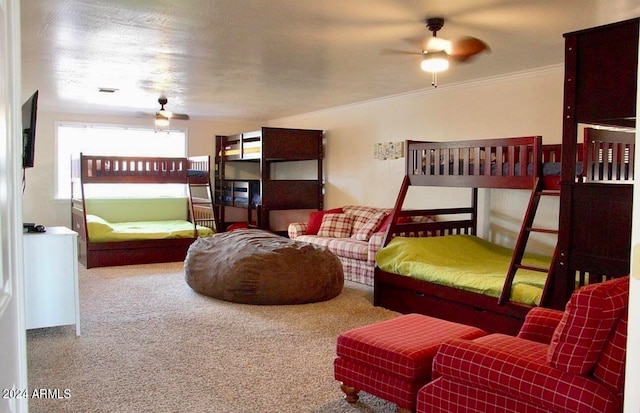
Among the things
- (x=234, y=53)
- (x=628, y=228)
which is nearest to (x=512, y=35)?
(x=628, y=228)

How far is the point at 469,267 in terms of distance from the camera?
446 centimetres

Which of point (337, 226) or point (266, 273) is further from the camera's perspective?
point (337, 226)

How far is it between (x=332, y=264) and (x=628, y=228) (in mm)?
2816

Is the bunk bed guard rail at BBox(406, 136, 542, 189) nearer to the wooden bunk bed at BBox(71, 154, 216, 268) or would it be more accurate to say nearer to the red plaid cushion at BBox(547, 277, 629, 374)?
the red plaid cushion at BBox(547, 277, 629, 374)

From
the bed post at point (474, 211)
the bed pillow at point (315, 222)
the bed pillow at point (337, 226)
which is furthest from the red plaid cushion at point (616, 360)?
the bed pillow at point (315, 222)

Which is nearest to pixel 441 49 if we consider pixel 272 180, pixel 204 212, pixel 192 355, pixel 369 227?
pixel 192 355

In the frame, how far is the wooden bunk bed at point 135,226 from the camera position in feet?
21.6

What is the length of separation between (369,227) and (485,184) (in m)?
2.13

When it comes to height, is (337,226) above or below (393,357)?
above

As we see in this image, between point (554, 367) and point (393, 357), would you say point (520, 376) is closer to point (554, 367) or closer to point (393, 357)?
point (554, 367)

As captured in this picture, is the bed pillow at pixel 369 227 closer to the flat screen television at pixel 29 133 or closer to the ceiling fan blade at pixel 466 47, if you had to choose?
the ceiling fan blade at pixel 466 47

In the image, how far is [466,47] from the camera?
4074 millimetres

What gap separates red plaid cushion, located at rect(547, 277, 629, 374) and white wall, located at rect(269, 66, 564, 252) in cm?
331

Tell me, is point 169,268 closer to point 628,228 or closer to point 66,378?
point 66,378
